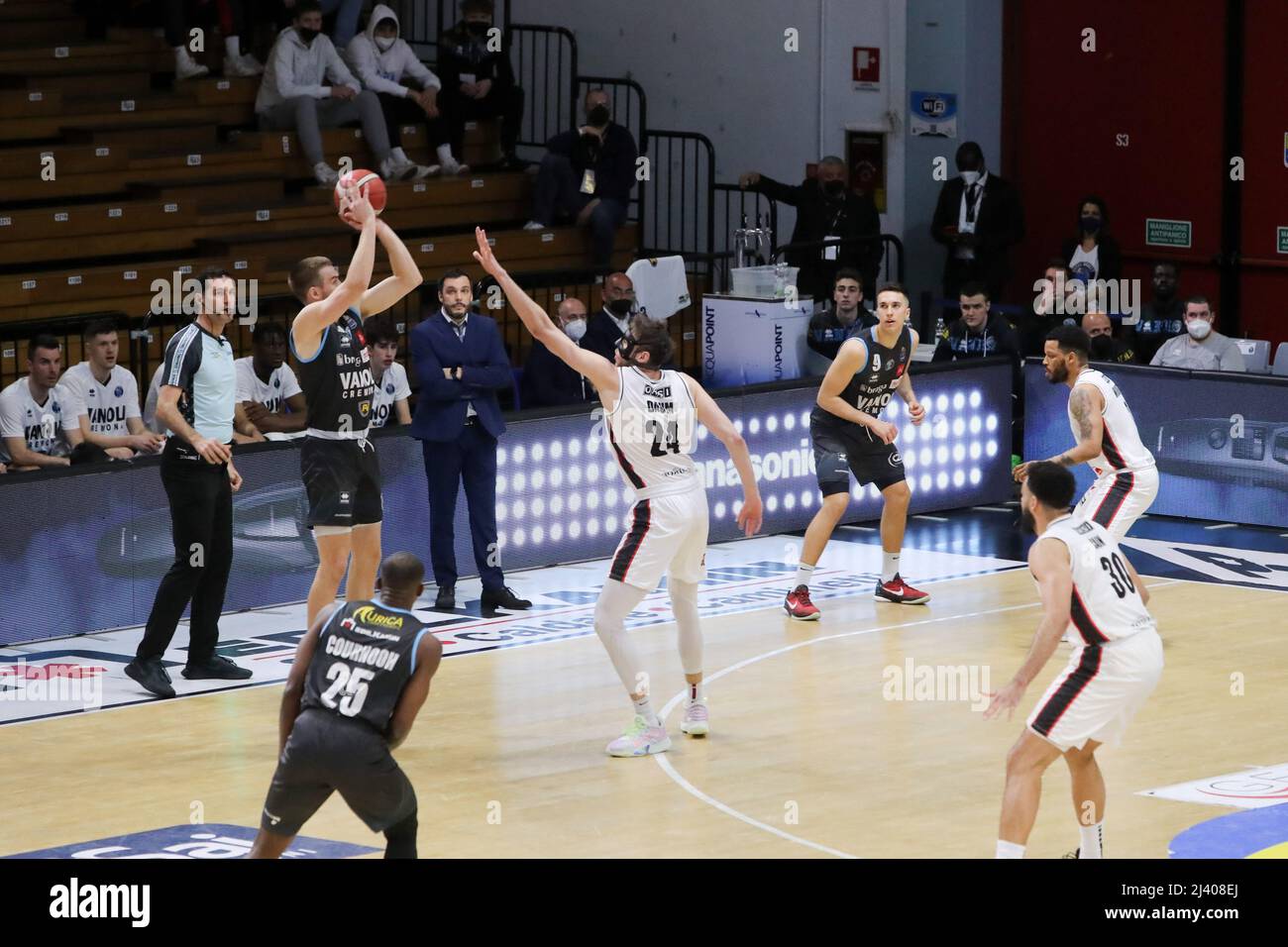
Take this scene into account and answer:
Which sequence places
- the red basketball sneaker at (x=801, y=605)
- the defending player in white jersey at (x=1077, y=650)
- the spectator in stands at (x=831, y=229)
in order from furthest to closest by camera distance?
the spectator in stands at (x=831, y=229)
the red basketball sneaker at (x=801, y=605)
the defending player in white jersey at (x=1077, y=650)

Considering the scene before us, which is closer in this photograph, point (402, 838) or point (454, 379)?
point (402, 838)

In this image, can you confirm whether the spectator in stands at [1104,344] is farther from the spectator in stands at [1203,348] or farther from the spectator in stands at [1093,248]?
the spectator in stands at [1093,248]

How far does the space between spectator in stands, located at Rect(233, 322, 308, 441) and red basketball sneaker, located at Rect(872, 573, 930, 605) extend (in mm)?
3818

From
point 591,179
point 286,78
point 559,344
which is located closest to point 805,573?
point 559,344

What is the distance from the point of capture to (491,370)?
45.9 ft

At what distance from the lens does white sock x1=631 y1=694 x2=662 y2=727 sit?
10.7 metres

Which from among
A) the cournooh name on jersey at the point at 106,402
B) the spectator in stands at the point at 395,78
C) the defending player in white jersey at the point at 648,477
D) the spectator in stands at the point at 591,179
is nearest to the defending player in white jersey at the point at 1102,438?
the defending player in white jersey at the point at 648,477

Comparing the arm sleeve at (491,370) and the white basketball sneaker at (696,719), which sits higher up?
the arm sleeve at (491,370)

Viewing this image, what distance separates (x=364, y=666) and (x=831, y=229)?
12759 mm

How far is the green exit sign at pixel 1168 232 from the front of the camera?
806 inches

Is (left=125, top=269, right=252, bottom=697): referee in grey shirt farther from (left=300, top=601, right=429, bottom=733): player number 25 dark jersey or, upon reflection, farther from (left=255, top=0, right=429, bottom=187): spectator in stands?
(left=255, top=0, right=429, bottom=187): spectator in stands

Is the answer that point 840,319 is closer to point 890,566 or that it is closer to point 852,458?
point 852,458

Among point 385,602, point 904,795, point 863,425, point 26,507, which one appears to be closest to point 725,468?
point 863,425

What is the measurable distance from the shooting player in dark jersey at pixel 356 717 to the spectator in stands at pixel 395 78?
13.1m
